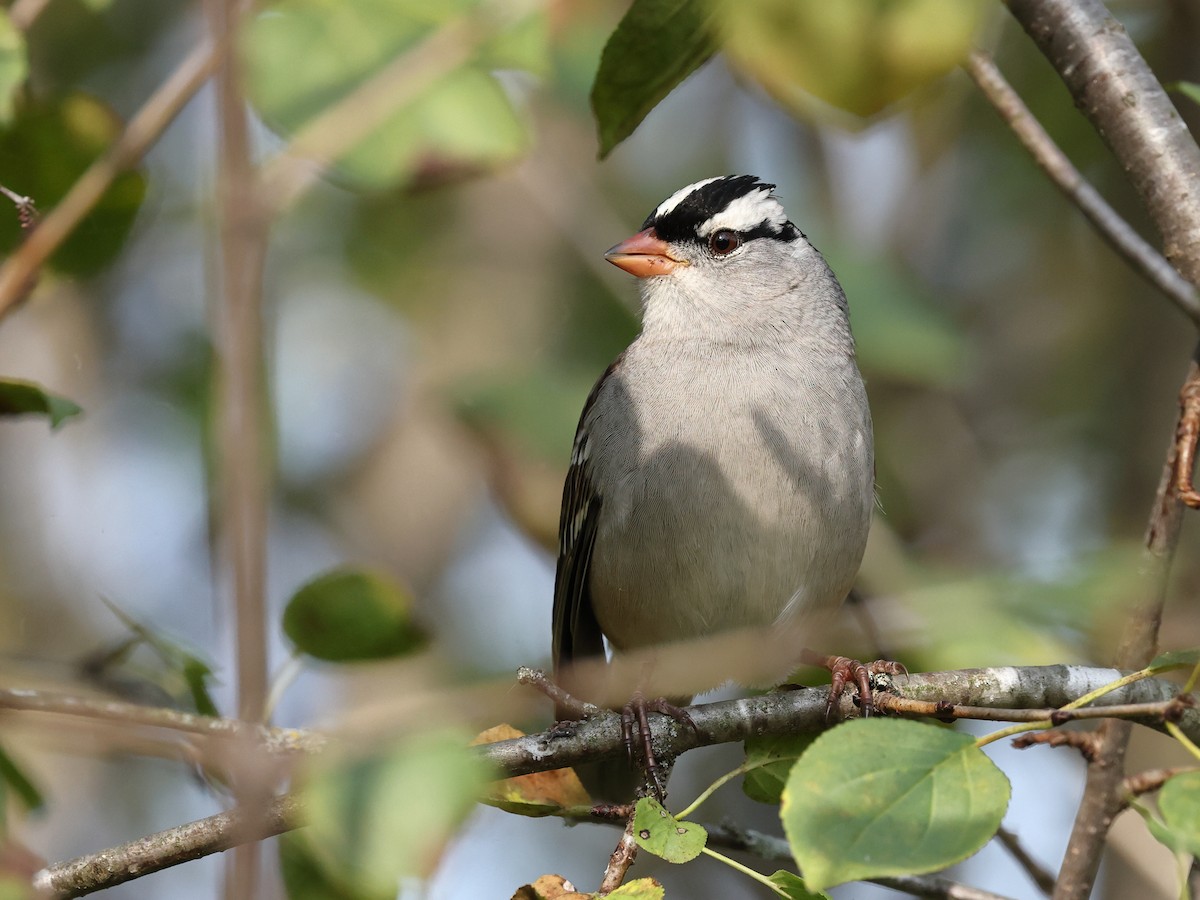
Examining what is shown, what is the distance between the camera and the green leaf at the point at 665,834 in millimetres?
1994

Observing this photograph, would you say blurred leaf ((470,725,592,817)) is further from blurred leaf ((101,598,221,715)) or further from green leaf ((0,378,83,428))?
green leaf ((0,378,83,428))

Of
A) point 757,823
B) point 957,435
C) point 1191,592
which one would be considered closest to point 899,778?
point 1191,592

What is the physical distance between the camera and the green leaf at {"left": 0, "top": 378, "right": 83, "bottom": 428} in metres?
2.28

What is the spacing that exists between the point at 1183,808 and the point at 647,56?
1.47m

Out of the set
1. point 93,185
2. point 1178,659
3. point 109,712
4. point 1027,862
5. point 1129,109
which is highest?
point 93,185

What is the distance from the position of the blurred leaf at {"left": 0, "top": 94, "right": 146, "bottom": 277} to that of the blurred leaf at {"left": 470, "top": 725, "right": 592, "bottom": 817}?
1290 mm

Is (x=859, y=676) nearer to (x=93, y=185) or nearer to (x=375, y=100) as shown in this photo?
(x=375, y=100)

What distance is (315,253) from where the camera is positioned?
6289 millimetres

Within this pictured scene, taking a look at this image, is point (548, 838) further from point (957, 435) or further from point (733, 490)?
point (733, 490)

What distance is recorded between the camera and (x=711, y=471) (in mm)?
3600

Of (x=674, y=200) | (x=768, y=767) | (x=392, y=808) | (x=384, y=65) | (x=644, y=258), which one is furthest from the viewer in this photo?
(x=674, y=200)

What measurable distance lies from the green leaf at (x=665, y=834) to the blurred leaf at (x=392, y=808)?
722mm

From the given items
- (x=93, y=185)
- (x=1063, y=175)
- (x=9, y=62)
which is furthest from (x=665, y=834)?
(x=1063, y=175)

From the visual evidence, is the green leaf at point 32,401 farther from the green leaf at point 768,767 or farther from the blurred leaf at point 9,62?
the green leaf at point 768,767
